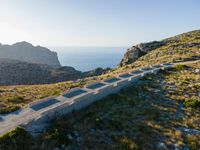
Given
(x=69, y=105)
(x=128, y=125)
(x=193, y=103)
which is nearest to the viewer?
(x=128, y=125)

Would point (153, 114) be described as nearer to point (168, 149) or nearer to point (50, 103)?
point (168, 149)

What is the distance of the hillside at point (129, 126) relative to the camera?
1435 centimetres

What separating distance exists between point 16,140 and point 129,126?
29.5 feet

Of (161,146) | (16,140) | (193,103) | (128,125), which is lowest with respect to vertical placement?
(161,146)

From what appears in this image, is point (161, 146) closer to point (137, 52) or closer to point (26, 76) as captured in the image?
point (137, 52)

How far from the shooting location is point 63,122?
1681 centimetres

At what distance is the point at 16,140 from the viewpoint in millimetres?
13406

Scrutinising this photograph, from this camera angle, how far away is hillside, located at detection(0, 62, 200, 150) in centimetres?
1435

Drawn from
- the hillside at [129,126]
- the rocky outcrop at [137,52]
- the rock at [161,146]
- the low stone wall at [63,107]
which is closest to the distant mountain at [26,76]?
the rocky outcrop at [137,52]

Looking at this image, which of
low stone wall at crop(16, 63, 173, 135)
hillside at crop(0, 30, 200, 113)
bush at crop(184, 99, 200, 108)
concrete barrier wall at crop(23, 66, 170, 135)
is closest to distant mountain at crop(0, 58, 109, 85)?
hillside at crop(0, 30, 200, 113)

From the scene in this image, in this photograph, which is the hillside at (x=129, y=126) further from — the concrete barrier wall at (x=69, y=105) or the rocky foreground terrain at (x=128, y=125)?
the concrete barrier wall at (x=69, y=105)

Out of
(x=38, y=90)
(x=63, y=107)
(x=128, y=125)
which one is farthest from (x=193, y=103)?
(x=38, y=90)

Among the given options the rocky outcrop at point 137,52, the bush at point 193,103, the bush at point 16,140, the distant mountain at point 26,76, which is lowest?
the distant mountain at point 26,76

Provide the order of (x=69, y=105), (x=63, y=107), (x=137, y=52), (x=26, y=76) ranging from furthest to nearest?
(x=26, y=76)
(x=137, y=52)
(x=69, y=105)
(x=63, y=107)
